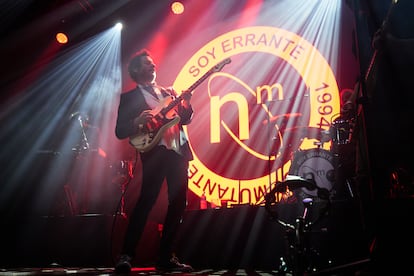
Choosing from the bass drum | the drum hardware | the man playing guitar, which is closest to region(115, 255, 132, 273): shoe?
the man playing guitar

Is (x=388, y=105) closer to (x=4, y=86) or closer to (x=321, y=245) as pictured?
(x=321, y=245)

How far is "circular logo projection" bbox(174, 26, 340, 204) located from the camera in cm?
608

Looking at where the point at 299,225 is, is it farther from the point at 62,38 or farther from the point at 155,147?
the point at 62,38

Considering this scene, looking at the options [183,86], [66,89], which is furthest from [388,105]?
[66,89]

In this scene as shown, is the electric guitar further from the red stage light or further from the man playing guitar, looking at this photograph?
the red stage light

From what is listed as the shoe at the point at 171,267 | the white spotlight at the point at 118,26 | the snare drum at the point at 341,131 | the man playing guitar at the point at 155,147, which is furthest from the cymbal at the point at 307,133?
the white spotlight at the point at 118,26

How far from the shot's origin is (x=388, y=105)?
9.35 feet

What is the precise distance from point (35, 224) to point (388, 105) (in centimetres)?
440

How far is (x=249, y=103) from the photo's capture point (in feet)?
21.7

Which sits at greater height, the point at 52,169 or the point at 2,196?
the point at 52,169

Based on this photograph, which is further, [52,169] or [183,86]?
[183,86]

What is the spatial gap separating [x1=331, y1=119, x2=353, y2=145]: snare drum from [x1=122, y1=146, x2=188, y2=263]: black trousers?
220 cm

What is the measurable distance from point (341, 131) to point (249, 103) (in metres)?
2.14

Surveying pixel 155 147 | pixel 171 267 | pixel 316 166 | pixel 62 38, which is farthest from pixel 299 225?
pixel 62 38
